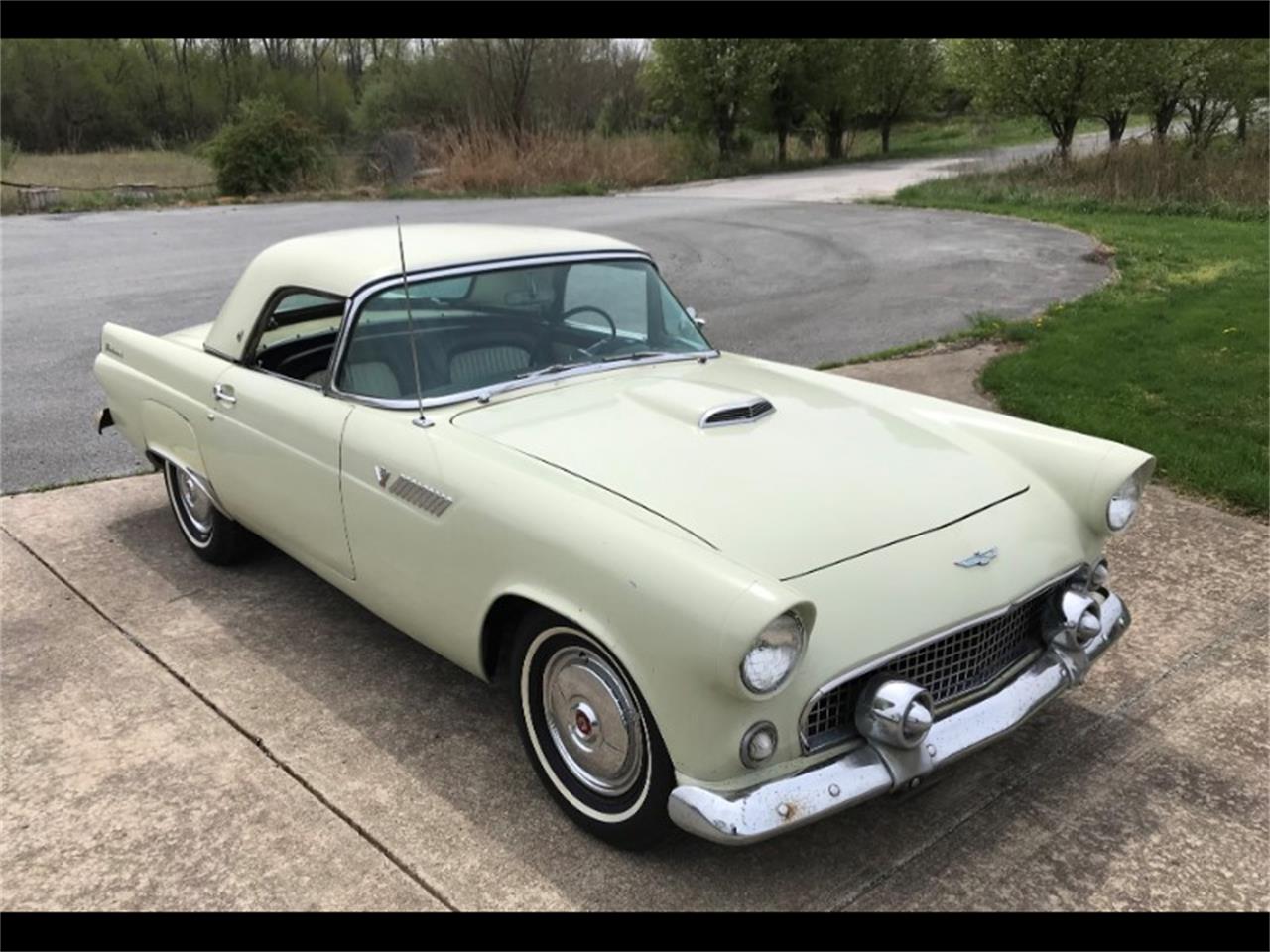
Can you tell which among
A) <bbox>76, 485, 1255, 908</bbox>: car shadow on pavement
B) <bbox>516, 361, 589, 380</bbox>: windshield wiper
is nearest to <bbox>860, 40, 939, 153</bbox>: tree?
<bbox>516, 361, 589, 380</bbox>: windshield wiper

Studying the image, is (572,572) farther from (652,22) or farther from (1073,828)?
(652,22)

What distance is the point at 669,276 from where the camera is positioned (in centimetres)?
1187

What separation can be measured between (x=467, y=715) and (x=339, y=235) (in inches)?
78.4

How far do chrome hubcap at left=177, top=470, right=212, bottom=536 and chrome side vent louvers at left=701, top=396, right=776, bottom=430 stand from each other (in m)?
2.25

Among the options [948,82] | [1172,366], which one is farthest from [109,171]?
[1172,366]

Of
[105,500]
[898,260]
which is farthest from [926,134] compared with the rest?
[105,500]

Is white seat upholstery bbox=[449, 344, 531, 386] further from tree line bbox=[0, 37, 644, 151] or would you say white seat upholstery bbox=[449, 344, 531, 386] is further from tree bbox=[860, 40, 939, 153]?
tree bbox=[860, 40, 939, 153]

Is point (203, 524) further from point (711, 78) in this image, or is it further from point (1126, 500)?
point (711, 78)

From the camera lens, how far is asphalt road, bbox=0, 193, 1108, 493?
712 cm

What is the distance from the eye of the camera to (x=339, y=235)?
400 centimetres

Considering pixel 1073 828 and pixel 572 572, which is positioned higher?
pixel 572 572

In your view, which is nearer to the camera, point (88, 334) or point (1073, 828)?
point (1073, 828)

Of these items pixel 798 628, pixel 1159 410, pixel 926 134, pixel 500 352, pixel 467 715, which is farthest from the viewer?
pixel 926 134

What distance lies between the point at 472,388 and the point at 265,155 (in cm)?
2365
